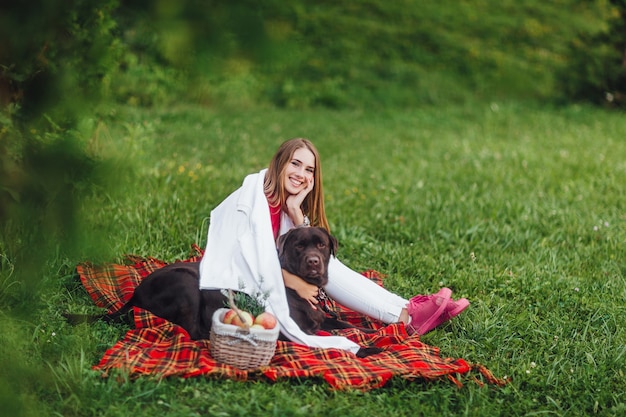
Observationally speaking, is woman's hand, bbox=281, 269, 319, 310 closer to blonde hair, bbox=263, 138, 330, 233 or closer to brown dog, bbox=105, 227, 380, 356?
brown dog, bbox=105, 227, 380, 356

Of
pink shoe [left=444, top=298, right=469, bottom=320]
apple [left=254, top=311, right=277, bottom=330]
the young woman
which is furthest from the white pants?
apple [left=254, top=311, right=277, bottom=330]

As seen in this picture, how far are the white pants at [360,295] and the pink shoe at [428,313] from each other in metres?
0.08

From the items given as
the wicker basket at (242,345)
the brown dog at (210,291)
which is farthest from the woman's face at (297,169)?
the wicker basket at (242,345)

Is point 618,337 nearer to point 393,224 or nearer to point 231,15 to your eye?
point 393,224

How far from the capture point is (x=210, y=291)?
3969 millimetres

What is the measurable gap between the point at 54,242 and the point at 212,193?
190 inches

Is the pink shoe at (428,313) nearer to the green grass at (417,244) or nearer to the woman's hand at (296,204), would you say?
the green grass at (417,244)

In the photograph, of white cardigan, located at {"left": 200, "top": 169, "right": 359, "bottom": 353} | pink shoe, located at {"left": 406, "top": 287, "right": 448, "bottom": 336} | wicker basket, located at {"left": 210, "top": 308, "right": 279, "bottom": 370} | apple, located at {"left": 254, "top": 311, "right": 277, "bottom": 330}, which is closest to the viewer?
wicker basket, located at {"left": 210, "top": 308, "right": 279, "bottom": 370}

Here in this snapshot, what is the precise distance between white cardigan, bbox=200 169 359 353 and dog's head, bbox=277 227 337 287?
71mm

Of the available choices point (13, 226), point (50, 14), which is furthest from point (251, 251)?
point (50, 14)

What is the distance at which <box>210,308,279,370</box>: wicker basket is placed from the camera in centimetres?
352

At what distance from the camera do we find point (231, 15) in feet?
4.97

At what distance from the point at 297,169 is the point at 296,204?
19 cm

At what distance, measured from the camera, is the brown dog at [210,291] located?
3930 mm
